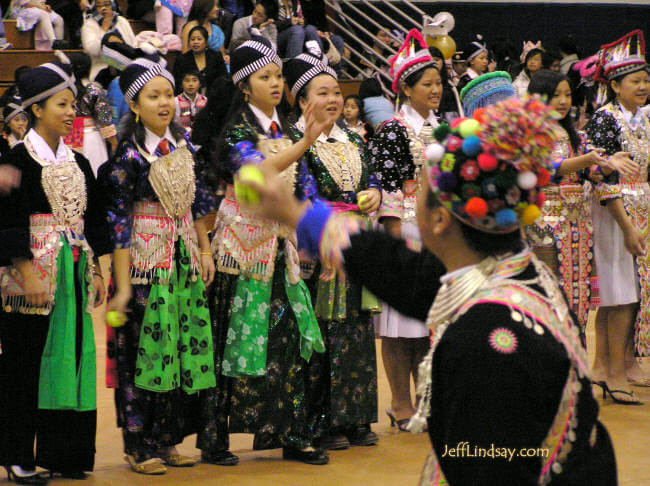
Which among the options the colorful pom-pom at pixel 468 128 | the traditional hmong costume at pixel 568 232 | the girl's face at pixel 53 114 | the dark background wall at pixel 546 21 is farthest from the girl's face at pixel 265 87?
the dark background wall at pixel 546 21

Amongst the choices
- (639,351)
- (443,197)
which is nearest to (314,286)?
(639,351)

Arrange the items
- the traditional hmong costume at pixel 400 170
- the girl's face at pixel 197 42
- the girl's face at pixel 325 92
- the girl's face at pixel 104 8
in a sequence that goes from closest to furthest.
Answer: the girl's face at pixel 325 92, the traditional hmong costume at pixel 400 170, the girl's face at pixel 197 42, the girl's face at pixel 104 8

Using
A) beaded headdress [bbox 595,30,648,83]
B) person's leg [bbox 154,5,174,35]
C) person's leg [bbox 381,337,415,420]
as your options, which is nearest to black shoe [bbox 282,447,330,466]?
person's leg [bbox 381,337,415,420]

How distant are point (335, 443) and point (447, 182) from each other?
308 centimetres

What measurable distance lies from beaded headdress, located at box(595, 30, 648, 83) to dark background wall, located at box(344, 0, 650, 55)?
9921mm

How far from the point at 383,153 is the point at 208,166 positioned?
3.37 ft

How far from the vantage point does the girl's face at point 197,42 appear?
32.2 feet

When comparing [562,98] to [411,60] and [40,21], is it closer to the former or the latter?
[411,60]

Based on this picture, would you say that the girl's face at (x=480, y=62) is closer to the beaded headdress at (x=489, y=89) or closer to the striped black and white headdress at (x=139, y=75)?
the beaded headdress at (x=489, y=89)

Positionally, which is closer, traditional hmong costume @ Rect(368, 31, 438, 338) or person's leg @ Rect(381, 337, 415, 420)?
traditional hmong costume @ Rect(368, 31, 438, 338)

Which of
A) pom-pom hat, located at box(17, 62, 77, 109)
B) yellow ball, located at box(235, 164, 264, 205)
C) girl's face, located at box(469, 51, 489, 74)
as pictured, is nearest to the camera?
yellow ball, located at box(235, 164, 264, 205)

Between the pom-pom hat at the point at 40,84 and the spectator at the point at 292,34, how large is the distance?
6.33 meters

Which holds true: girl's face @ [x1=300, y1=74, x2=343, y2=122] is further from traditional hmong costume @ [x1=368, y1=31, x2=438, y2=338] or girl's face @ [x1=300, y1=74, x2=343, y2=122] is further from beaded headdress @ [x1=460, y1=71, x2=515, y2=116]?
beaded headdress @ [x1=460, y1=71, x2=515, y2=116]

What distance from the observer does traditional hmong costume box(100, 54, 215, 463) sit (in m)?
4.24
